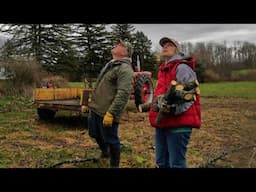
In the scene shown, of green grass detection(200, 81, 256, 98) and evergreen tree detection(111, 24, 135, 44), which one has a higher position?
evergreen tree detection(111, 24, 135, 44)

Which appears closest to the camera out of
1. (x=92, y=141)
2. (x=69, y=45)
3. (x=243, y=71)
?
(x=92, y=141)

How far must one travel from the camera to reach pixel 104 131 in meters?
3.20

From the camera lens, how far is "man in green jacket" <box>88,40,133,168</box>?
2994mm

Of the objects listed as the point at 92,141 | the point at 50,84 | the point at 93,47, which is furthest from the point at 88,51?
the point at 92,141

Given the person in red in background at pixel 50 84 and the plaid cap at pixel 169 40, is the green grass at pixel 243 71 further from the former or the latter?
the plaid cap at pixel 169 40

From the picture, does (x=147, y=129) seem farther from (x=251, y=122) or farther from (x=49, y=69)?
(x=49, y=69)

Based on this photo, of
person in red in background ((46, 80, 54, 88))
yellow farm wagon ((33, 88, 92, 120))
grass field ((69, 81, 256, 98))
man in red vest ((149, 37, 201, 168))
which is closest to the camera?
man in red vest ((149, 37, 201, 168))

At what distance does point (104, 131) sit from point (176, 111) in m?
0.92

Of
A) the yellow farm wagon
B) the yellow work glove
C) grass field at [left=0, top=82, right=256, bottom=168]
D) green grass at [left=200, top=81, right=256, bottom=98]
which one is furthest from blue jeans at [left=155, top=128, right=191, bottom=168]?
green grass at [left=200, top=81, right=256, bottom=98]

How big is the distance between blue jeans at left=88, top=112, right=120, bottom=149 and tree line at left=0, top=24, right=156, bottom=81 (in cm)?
487

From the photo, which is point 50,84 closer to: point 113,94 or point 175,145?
point 113,94

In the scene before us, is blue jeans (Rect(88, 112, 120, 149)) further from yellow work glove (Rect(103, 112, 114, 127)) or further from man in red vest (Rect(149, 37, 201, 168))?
man in red vest (Rect(149, 37, 201, 168))
